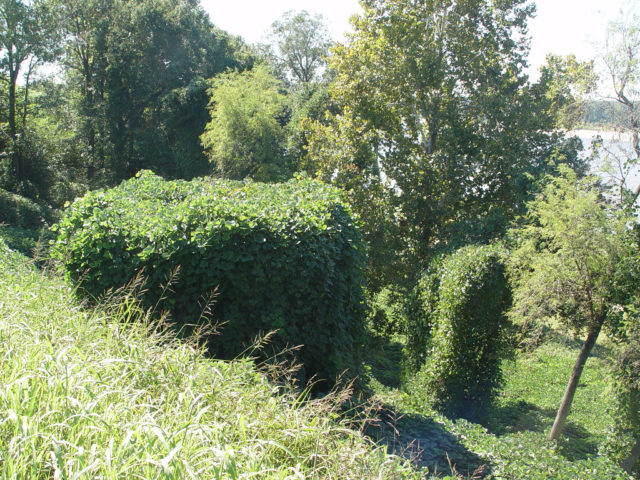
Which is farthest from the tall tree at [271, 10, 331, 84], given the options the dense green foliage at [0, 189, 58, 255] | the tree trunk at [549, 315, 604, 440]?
the tree trunk at [549, 315, 604, 440]

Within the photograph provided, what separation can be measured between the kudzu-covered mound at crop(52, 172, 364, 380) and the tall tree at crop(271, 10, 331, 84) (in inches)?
1213

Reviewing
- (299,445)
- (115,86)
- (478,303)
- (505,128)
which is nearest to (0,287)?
(299,445)

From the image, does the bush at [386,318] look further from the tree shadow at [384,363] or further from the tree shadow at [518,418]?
the tree shadow at [518,418]

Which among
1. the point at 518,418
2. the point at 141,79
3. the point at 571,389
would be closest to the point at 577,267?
the point at 571,389

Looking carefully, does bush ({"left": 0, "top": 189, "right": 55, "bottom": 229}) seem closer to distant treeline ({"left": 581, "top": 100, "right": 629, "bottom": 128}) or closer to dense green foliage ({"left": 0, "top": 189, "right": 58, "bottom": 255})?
dense green foliage ({"left": 0, "top": 189, "right": 58, "bottom": 255})

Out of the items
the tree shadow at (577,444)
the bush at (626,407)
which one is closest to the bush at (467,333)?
the tree shadow at (577,444)

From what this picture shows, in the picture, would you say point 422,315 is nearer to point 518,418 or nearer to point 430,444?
point 518,418

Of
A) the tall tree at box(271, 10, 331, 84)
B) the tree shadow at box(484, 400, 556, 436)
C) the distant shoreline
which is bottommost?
the tree shadow at box(484, 400, 556, 436)

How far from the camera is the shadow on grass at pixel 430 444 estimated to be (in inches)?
185

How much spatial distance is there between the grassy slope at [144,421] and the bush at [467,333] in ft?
A: 16.4

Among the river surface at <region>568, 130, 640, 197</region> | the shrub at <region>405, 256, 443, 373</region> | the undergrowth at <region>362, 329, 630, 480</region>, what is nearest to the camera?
the undergrowth at <region>362, 329, 630, 480</region>

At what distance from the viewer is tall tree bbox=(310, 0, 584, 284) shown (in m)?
11.3

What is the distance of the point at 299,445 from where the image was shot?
2625 millimetres

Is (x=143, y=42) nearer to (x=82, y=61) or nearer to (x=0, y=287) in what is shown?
(x=82, y=61)
